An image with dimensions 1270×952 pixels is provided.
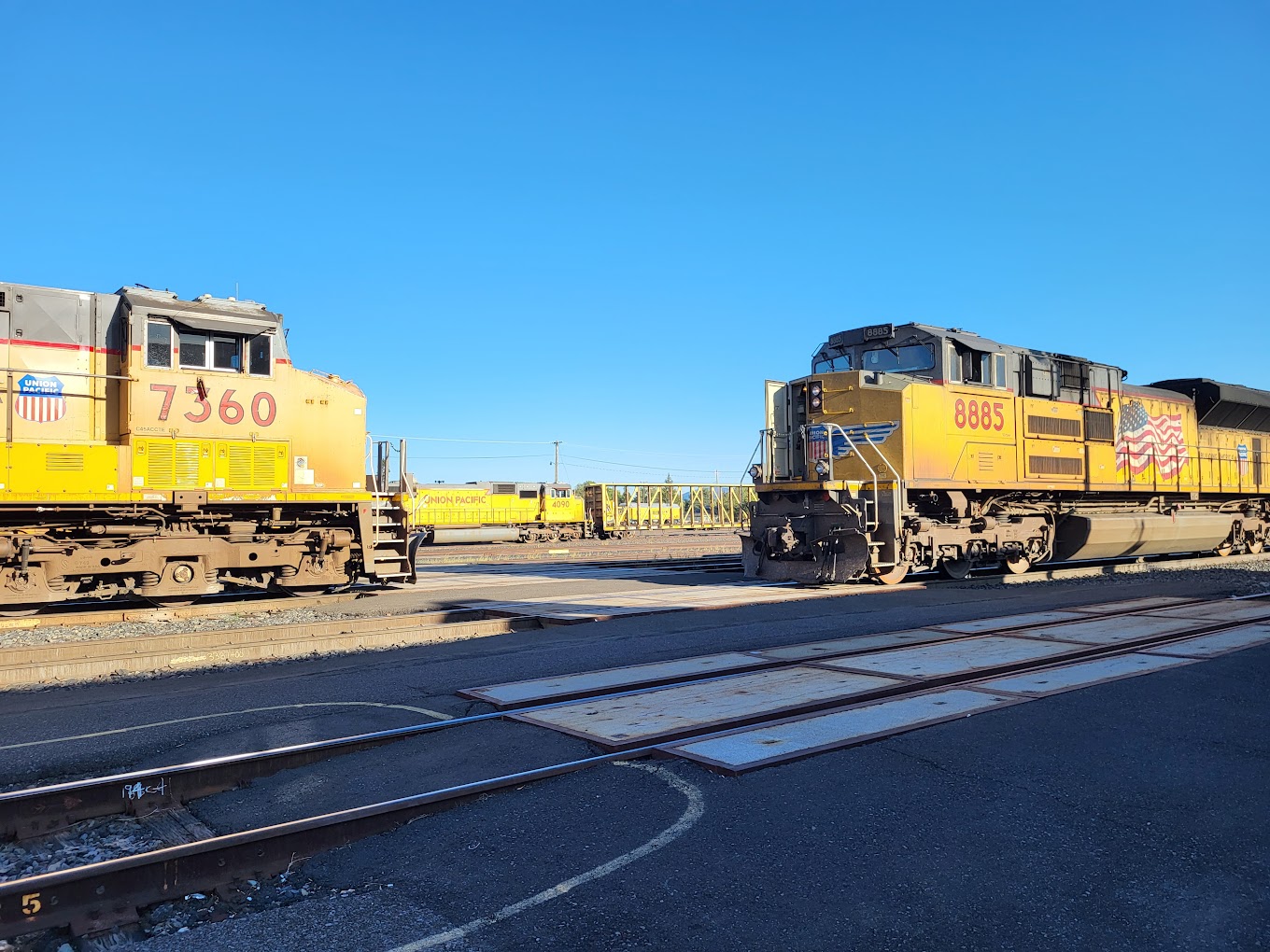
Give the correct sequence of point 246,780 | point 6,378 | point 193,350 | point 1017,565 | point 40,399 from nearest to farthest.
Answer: point 246,780
point 6,378
point 40,399
point 193,350
point 1017,565

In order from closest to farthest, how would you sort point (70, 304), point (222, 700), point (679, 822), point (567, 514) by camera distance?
point (679, 822)
point (222, 700)
point (70, 304)
point (567, 514)

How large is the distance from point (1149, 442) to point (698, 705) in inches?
600

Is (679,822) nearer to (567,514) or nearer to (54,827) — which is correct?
(54,827)

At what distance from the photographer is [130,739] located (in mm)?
4754

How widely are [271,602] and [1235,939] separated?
10746mm

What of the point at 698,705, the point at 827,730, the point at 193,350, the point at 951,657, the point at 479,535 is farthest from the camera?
the point at 479,535

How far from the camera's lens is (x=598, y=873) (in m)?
2.98

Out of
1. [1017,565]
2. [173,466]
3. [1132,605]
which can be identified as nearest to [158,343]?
[173,466]

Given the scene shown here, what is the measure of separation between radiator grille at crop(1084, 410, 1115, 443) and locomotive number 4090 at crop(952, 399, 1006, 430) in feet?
8.40

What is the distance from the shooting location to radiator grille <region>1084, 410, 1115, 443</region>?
15.2 m

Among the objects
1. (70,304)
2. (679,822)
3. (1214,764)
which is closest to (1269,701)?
(1214,764)

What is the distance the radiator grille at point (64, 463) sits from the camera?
30.9 feet

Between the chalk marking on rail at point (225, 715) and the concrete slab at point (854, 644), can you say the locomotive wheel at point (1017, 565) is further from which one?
the chalk marking on rail at point (225, 715)

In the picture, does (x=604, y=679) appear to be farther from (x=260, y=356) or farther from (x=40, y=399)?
(x=40, y=399)
